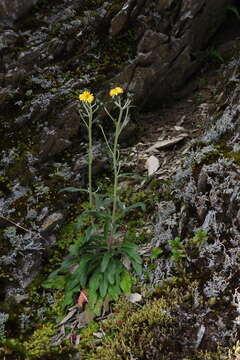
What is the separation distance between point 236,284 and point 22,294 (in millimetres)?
2286

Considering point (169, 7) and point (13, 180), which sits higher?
point (169, 7)

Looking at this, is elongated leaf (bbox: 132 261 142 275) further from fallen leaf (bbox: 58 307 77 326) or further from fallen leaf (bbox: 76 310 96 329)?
fallen leaf (bbox: 58 307 77 326)

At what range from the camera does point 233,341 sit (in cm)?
328

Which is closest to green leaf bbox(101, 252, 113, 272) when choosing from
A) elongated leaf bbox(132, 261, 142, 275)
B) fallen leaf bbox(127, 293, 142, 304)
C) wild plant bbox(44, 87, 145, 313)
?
wild plant bbox(44, 87, 145, 313)

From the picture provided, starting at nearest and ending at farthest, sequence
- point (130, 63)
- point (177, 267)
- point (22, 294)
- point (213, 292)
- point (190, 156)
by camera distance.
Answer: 1. point (213, 292)
2. point (177, 267)
3. point (22, 294)
4. point (190, 156)
5. point (130, 63)

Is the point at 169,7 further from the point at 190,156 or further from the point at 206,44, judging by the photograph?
the point at 190,156

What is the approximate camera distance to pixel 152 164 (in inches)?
220

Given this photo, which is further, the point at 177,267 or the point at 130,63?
the point at 130,63

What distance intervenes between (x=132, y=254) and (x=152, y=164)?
194cm

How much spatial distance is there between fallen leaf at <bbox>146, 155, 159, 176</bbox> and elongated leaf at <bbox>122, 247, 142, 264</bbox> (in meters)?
1.70

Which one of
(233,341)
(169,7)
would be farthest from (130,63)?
(233,341)

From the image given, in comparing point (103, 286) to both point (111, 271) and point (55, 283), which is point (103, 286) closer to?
point (111, 271)

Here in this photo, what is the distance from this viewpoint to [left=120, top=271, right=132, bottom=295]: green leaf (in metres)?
3.86

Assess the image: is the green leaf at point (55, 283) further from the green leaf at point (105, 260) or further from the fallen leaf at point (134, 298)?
the fallen leaf at point (134, 298)
